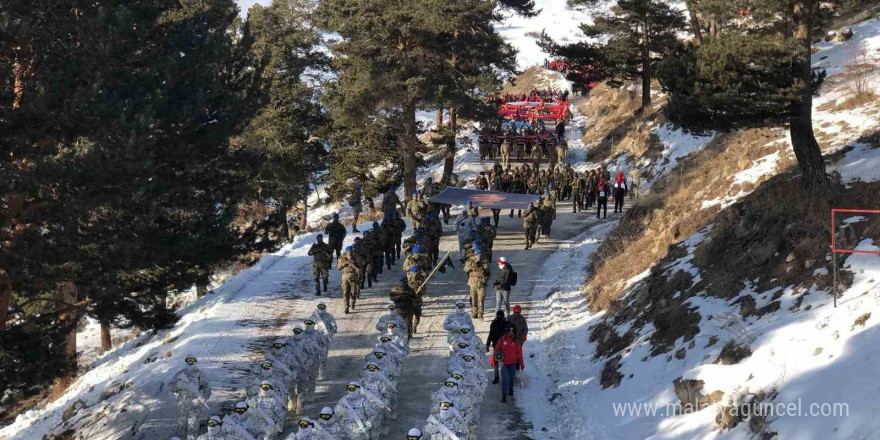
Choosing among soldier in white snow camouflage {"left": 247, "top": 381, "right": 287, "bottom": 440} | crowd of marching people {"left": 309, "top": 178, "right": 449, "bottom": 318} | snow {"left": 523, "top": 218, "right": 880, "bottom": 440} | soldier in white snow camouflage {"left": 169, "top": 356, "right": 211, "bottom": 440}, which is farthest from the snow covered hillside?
soldier in white snow camouflage {"left": 169, "top": 356, "right": 211, "bottom": 440}

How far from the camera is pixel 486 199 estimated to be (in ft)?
94.1

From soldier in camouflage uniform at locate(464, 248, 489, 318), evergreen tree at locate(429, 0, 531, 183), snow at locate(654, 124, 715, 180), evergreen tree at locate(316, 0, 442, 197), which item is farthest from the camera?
snow at locate(654, 124, 715, 180)

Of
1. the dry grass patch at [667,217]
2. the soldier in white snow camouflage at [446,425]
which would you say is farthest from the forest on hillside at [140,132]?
the soldier in white snow camouflage at [446,425]

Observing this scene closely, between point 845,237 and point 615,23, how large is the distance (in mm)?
30946

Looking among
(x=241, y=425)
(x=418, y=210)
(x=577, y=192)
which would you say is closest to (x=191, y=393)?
(x=241, y=425)

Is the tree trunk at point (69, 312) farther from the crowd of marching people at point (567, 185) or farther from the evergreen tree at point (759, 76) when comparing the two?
the crowd of marching people at point (567, 185)

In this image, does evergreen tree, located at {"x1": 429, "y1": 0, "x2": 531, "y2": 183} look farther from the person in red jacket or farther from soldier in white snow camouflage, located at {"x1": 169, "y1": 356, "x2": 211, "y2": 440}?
soldier in white snow camouflage, located at {"x1": 169, "y1": 356, "x2": 211, "y2": 440}

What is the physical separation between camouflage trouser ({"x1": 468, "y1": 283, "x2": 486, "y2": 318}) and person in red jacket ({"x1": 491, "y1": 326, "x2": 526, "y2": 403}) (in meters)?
4.40

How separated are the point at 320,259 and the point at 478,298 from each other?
4.76 metres

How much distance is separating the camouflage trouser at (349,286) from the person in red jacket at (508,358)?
590 cm

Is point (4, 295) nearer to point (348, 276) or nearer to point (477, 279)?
point (348, 276)

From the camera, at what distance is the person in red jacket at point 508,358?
1548 cm

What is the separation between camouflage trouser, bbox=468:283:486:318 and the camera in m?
20.4

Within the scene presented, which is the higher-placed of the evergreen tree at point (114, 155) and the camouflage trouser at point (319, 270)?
the evergreen tree at point (114, 155)
